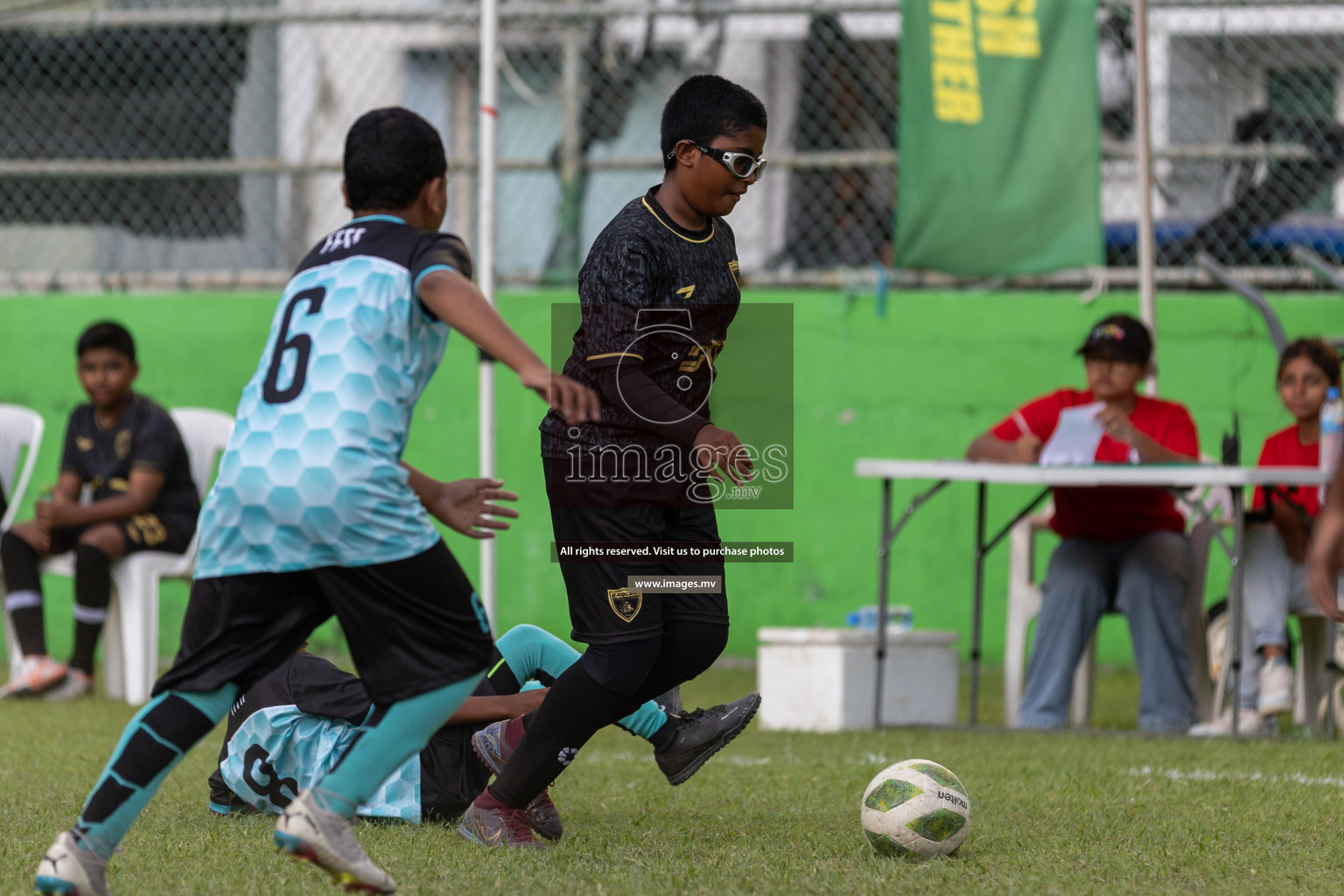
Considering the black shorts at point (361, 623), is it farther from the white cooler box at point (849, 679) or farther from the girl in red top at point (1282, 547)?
the girl in red top at point (1282, 547)

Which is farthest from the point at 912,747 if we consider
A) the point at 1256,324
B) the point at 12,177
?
the point at 12,177

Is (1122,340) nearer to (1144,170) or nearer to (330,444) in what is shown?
(1144,170)

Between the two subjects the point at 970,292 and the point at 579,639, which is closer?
the point at 579,639

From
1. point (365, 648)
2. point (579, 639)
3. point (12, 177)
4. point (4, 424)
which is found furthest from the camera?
point (12, 177)

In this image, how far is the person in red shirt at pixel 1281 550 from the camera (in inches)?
240

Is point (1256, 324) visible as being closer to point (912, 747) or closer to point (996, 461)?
point (996, 461)

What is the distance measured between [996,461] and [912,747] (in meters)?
1.35

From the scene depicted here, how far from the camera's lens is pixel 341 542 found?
9.80 ft

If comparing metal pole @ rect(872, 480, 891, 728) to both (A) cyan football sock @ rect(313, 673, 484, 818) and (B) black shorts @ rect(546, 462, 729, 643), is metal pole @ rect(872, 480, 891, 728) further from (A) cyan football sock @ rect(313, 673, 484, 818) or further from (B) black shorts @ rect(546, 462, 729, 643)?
(A) cyan football sock @ rect(313, 673, 484, 818)

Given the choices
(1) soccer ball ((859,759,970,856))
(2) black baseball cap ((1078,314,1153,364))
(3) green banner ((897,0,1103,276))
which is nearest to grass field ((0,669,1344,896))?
Result: (1) soccer ball ((859,759,970,856))

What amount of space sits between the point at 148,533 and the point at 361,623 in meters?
4.72

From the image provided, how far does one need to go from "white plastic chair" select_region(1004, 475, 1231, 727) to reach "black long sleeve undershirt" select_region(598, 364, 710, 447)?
3.31 meters

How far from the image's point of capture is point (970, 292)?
333 inches

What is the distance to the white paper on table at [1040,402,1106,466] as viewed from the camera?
6.24 metres
